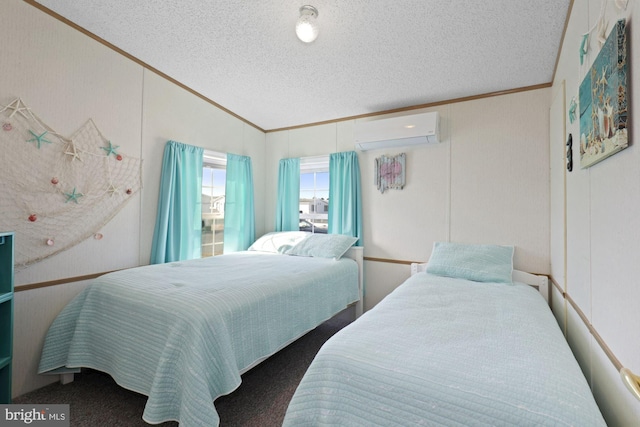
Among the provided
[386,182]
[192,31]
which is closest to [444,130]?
[386,182]

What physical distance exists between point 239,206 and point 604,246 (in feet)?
10.8

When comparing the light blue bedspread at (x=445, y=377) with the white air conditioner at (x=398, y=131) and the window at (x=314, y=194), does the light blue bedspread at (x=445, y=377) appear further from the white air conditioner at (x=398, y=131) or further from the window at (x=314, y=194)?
the window at (x=314, y=194)

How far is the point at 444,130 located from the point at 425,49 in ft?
3.15

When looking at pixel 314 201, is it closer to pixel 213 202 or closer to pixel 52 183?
pixel 213 202

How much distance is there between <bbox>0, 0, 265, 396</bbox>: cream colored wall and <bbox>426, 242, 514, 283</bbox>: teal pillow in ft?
8.75

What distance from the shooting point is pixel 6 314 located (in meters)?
1.67

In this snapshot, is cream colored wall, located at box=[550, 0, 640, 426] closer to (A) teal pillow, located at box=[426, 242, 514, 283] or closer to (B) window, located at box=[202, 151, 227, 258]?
(A) teal pillow, located at box=[426, 242, 514, 283]

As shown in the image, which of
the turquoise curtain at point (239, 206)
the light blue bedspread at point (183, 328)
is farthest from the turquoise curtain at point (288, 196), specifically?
the light blue bedspread at point (183, 328)

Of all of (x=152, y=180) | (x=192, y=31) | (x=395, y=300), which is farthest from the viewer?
(x=152, y=180)

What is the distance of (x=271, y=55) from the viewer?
93.3 inches

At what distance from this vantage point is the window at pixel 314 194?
3715 millimetres

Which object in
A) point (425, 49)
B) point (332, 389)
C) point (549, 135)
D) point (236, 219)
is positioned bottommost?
point (332, 389)

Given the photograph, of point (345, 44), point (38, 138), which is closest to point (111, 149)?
point (38, 138)

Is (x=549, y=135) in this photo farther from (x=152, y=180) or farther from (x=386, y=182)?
(x=152, y=180)
